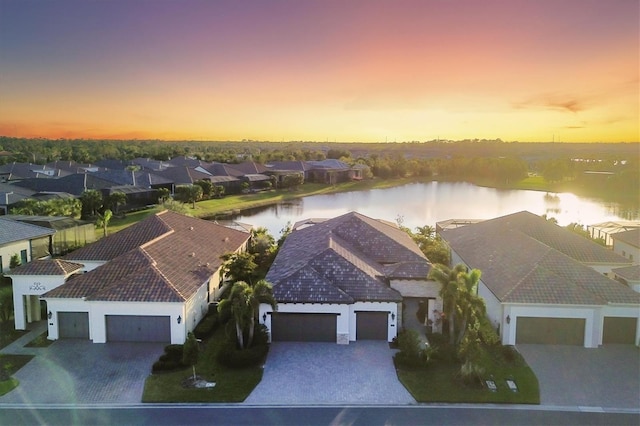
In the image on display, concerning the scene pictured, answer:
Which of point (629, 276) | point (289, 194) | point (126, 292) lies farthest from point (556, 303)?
point (289, 194)

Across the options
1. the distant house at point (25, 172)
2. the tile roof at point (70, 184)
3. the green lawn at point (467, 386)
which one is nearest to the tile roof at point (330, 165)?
the distant house at point (25, 172)

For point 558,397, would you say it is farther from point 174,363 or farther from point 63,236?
point 63,236

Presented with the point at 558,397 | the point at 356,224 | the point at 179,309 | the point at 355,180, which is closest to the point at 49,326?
the point at 179,309

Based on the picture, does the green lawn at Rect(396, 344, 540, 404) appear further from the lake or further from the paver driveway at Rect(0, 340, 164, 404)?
the lake

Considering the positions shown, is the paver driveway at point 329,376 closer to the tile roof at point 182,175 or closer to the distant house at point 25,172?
the tile roof at point 182,175

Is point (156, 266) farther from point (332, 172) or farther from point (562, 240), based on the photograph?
point (332, 172)

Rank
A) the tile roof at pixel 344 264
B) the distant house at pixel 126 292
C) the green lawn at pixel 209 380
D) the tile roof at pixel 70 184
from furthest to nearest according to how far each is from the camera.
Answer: the tile roof at pixel 70 184 → the tile roof at pixel 344 264 → the distant house at pixel 126 292 → the green lawn at pixel 209 380
